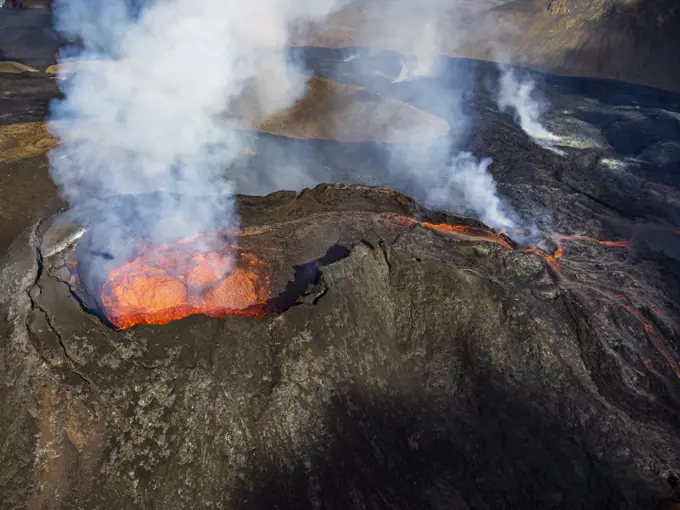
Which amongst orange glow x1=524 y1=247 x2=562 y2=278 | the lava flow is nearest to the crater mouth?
the lava flow

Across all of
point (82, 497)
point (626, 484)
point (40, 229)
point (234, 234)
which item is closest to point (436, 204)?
point (234, 234)

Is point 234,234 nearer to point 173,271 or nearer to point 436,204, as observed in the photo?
point 173,271

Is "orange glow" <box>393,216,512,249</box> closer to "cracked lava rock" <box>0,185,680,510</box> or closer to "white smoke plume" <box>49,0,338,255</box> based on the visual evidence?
"cracked lava rock" <box>0,185,680,510</box>

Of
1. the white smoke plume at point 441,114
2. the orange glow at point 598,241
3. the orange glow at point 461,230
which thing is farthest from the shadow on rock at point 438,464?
the orange glow at point 598,241

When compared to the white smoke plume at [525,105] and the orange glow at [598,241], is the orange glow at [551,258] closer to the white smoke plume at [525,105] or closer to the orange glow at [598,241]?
the orange glow at [598,241]

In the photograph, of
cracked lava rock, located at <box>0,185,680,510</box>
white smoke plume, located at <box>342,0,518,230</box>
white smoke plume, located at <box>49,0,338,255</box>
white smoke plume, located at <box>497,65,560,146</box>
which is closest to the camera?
cracked lava rock, located at <box>0,185,680,510</box>

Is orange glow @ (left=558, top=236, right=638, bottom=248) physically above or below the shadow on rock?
above

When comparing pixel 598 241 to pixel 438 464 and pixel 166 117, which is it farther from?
pixel 166 117

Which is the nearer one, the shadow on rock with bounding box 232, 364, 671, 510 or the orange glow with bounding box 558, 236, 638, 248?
the shadow on rock with bounding box 232, 364, 671, 510
